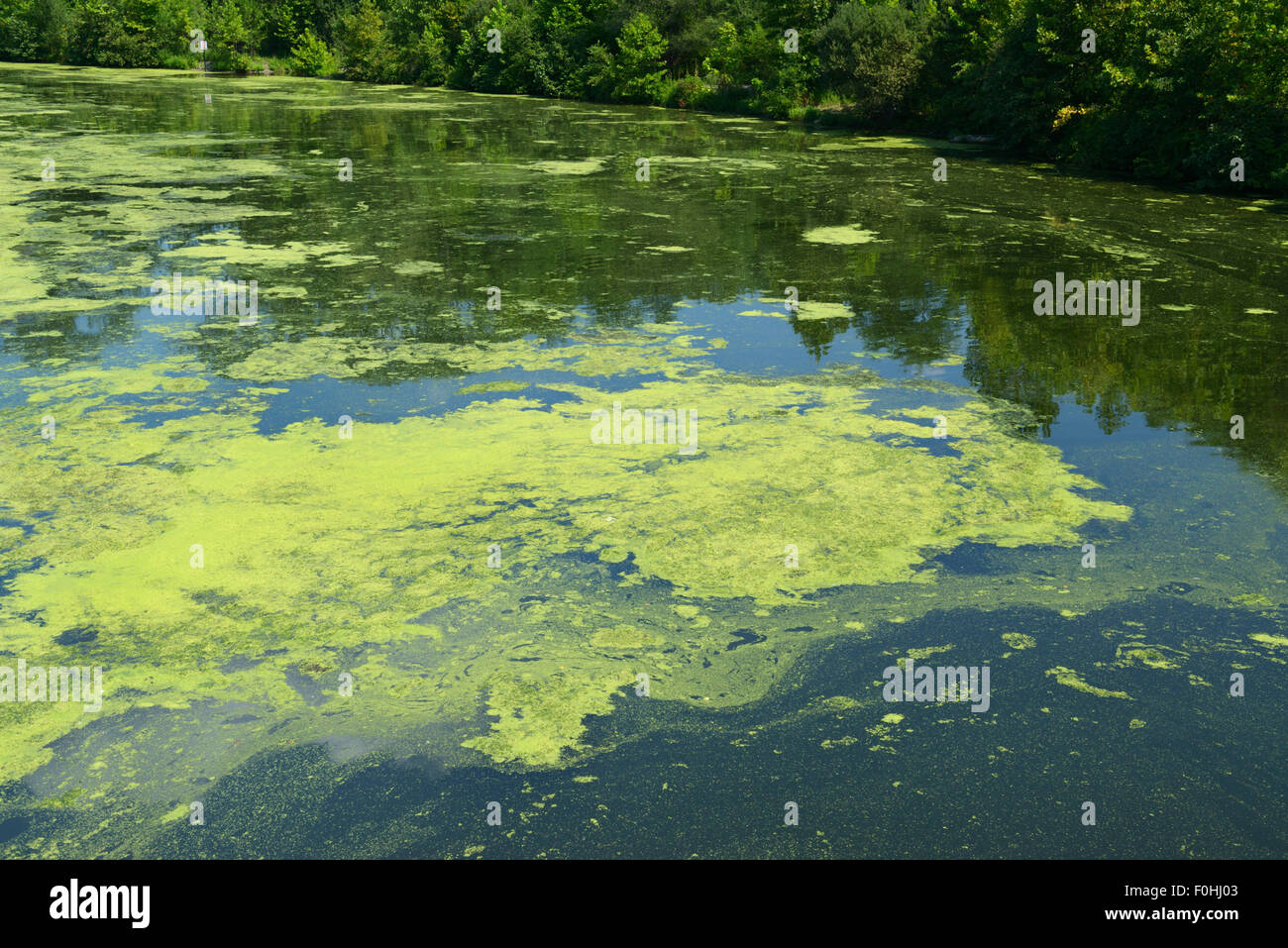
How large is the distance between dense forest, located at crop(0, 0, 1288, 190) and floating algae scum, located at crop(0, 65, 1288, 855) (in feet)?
17.1

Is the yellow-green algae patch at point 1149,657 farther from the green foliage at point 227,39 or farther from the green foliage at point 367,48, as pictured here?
the green foliage at point 227,39

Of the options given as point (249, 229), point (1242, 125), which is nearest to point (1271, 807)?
point (249, 229)

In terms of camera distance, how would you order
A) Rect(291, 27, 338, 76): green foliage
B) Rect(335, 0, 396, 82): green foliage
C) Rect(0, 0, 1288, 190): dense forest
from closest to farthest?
Rect(0, 0, 1288, 190): dense forest, Rect(335, 0, 396, 82): green foliage, Rect(291, 27, 338, 76): green foliage

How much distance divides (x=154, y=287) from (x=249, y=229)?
246 cm

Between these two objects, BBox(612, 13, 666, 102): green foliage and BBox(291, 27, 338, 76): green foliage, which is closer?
BBox(612, 13, 666, 102): green foliage

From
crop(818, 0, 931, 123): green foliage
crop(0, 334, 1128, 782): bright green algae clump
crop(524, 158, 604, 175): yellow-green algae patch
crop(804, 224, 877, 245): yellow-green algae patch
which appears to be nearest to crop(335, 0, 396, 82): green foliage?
crop(818, 0, 931, 123): green foliage

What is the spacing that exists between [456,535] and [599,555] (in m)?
0.69

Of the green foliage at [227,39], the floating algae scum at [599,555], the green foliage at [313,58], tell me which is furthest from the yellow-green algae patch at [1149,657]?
the green foliage at [227,39]

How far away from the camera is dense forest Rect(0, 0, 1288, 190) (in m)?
14.1

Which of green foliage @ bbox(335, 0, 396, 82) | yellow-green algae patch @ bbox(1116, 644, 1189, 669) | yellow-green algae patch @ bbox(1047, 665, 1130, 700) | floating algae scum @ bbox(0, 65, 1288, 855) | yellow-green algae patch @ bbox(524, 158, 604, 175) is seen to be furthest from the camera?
green foliage @ bbox(335, 0, 396, 82)

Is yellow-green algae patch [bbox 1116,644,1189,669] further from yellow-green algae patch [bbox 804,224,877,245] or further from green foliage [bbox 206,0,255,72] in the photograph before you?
Result: green foliage [bbox 206,0,255,72]

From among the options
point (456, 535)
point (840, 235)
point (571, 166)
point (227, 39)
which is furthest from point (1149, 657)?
point (227, 39)

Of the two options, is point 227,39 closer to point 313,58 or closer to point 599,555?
point 313,58
